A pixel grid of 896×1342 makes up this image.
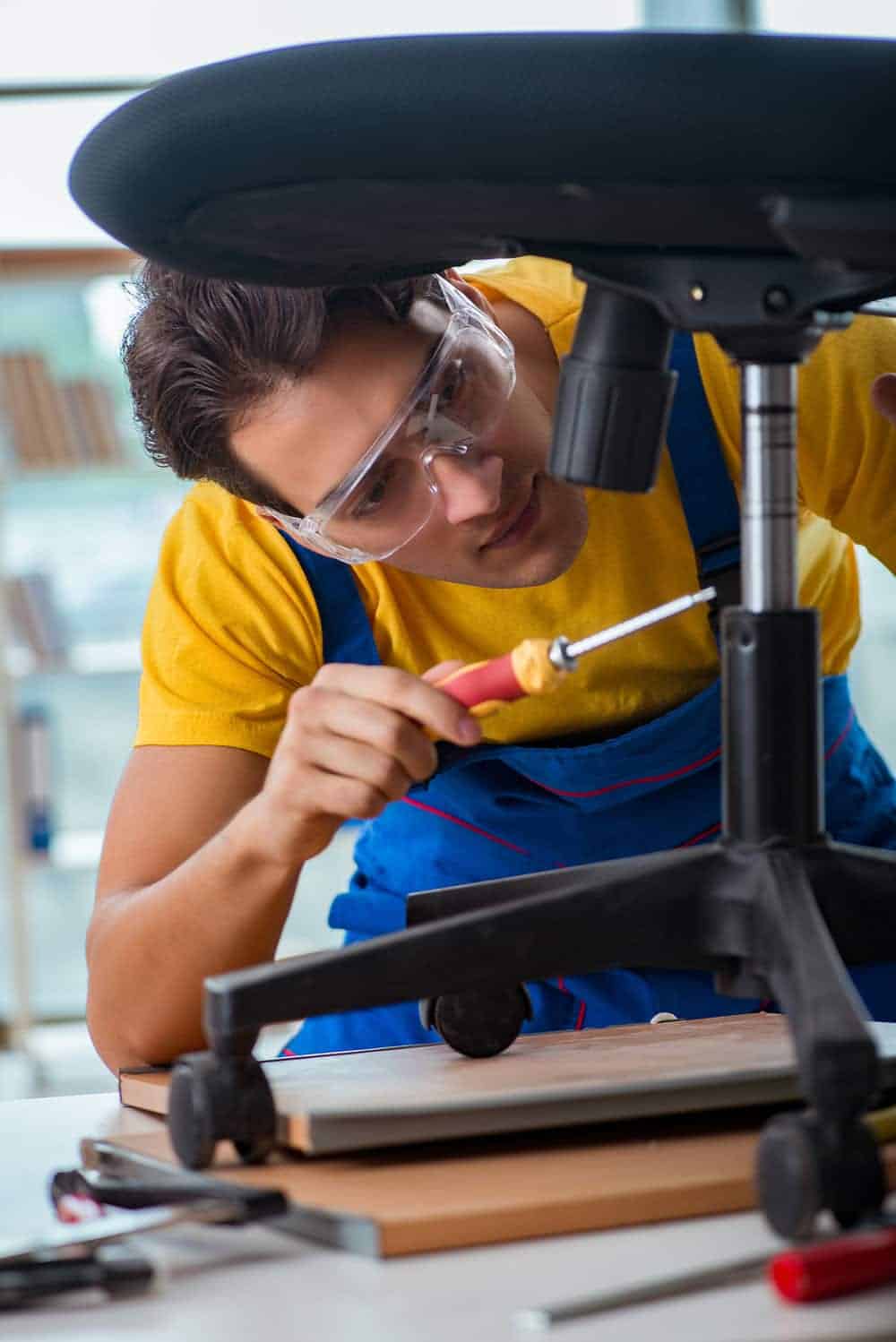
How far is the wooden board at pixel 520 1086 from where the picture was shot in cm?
67

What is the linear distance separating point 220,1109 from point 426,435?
552 millimetres

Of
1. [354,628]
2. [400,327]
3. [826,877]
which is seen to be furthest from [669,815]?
[826,877]

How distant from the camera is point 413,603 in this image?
4.39 ft

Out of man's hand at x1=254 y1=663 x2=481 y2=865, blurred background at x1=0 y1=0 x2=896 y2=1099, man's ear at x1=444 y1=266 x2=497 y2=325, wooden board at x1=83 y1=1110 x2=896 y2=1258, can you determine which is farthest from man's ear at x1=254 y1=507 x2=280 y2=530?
blurred background at x1=0 y1=0 x2=896 y2=1099

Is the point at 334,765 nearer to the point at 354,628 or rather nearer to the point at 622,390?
the point at 622,390

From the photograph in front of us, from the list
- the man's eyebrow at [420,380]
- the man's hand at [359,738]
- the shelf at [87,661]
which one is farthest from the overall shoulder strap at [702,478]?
the shelf at [87,661]

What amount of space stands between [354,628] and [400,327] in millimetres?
314

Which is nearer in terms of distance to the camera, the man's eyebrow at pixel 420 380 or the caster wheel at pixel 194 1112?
the caster wheel at pixel 194 1112

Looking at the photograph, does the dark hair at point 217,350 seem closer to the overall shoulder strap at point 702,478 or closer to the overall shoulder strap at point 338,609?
the overall shoulder strap at point 338,609

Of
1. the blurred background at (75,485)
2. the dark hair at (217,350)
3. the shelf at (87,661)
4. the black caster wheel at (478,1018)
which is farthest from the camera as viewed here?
the shelf at (87,661)

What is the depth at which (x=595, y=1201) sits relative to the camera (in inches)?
23.7

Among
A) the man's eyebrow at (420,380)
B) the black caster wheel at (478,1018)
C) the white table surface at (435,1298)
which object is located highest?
the man's eyebrow at (420,380)

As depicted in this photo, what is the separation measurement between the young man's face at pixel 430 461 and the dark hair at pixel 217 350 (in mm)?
12

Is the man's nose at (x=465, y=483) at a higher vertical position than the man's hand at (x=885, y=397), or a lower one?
lower
